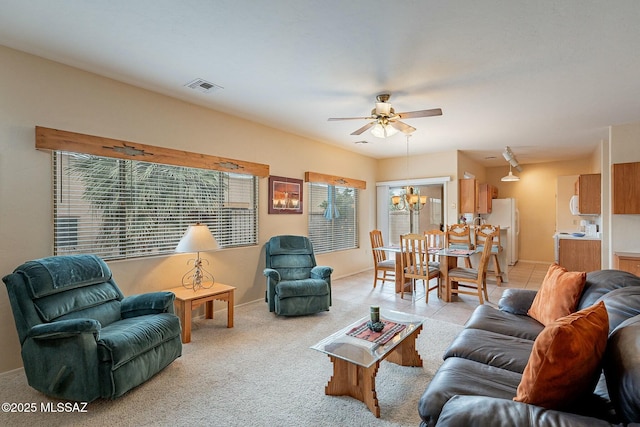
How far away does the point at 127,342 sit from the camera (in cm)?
215

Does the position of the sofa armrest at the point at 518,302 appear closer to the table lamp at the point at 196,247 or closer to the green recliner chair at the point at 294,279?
the green recliner chair at the point at 294,279

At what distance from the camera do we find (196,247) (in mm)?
3295

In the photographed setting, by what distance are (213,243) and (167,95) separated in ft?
6.02

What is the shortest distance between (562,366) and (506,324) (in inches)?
49.3

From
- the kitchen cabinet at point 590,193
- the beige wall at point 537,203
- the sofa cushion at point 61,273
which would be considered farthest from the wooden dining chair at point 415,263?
the beige wall at point 537,203

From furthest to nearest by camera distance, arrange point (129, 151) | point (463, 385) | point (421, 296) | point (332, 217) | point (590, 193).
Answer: point (332, 217) → point (590, 193) → point (421, 296) → point (129, 151) → point (463, 385)

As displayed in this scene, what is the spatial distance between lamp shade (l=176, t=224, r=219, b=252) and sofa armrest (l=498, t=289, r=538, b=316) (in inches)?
118

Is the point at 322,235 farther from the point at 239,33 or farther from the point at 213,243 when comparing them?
the point at 239,33

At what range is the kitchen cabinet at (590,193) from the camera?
17.4 feet

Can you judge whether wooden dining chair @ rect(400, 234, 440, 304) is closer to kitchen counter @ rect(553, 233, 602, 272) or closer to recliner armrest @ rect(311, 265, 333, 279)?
recliner armrest @ rect(311, 265, 333, 279)

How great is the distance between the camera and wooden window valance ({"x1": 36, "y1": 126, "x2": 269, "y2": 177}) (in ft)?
9.04

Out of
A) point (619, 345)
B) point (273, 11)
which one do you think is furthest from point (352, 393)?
point (273, 11)

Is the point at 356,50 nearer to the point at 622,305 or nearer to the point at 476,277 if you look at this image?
the point at 622,305

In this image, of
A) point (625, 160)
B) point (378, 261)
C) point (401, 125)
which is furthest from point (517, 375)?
point (625, 160)
